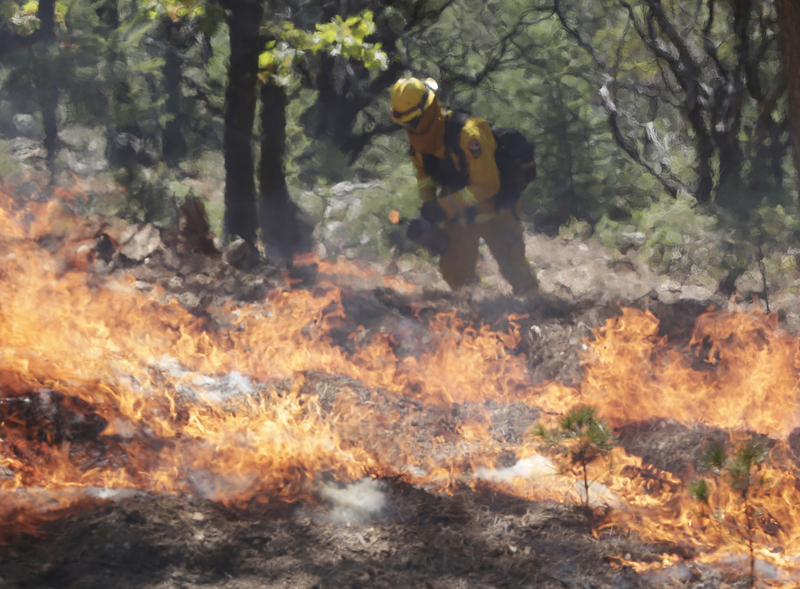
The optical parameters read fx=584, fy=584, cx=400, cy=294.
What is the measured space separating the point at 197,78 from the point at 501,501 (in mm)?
6304

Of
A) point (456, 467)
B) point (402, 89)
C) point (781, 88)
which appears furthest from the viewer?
point (781, 88)

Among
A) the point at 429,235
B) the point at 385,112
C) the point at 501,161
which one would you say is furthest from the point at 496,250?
the point at 385,112

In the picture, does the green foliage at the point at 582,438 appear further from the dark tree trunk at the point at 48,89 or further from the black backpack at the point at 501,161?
the dark tree trunk at the point at 48,89

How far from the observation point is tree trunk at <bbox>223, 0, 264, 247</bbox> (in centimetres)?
636

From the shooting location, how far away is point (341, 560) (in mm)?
3090

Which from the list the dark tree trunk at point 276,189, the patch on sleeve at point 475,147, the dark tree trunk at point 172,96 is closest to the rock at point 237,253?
the dark tree trunk at point 276,189

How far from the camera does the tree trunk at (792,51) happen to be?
3.83m

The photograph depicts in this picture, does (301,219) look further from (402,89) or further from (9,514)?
(9,514)

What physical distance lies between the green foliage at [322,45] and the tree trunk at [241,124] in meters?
0.33

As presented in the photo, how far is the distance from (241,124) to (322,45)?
55.2 inches

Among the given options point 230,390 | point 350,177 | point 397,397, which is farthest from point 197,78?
point 397,397

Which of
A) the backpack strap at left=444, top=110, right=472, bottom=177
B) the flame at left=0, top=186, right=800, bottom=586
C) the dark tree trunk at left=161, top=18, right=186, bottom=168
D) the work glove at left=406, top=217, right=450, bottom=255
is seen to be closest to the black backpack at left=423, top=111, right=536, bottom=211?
the backpack strap at left=444, top=110, right=472, bottom=177

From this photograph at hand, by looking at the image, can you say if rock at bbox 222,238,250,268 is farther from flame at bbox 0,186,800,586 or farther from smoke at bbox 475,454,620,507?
smoke at bbox 475,454,620,507

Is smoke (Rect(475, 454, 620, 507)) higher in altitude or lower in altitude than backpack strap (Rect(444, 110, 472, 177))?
lower
